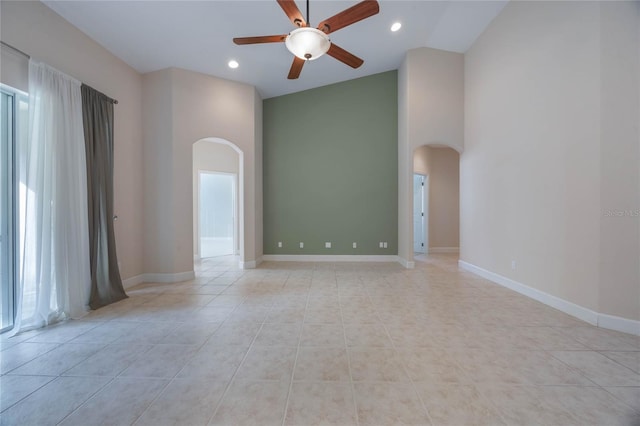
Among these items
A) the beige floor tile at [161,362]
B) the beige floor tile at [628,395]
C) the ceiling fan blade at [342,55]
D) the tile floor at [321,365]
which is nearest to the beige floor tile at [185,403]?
the tile floor at [321,365]

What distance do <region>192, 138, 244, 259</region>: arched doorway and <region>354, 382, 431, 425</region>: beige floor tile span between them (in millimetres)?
5014

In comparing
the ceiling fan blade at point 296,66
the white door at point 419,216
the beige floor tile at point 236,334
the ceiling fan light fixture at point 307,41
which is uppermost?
the ceiling fan blade at point 296,66

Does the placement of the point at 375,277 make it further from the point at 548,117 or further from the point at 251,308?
the point at 548,117

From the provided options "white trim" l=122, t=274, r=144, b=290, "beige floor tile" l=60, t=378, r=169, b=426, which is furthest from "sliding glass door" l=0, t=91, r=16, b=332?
"beige floor tile" l=60, t=378, r=169, b=426

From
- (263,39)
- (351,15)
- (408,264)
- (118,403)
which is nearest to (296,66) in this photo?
(263,39)

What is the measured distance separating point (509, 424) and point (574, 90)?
11.2ft

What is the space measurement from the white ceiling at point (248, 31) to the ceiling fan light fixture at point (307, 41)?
1.34 metres

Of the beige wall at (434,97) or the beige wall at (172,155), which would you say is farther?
the beige wall at (434,97)

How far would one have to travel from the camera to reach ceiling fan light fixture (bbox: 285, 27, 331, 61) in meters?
2.36

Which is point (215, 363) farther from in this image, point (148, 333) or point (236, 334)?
point (148, 333)

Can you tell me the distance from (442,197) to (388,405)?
6.98 metres

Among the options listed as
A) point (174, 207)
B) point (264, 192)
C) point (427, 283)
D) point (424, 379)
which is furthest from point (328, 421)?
point (264, 192)

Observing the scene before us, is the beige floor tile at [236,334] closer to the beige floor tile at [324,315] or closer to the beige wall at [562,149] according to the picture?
the beige floor tile at [324,315]

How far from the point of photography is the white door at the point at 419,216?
754 centimetres
